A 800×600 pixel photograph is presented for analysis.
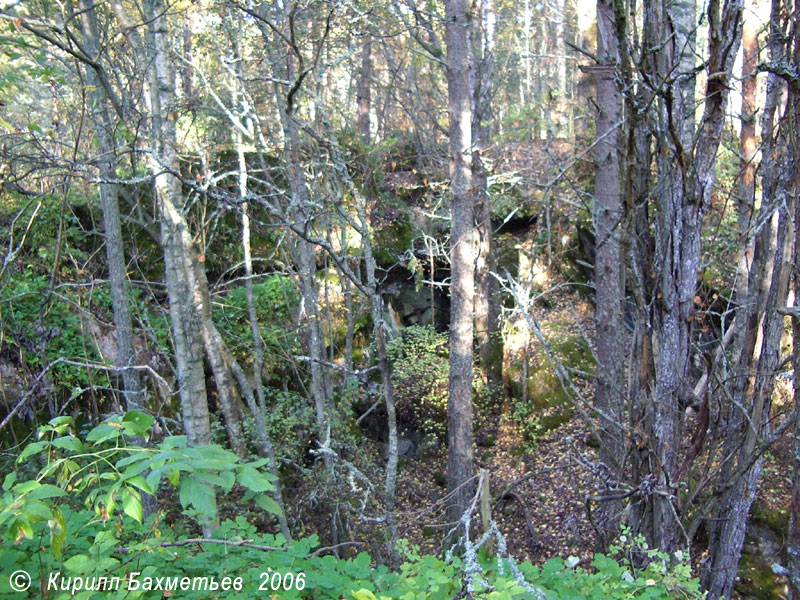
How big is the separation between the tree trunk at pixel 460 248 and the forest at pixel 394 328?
37 millimetres

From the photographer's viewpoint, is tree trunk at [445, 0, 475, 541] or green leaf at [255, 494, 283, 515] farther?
tree trunk at [445, 0, 475, 541]

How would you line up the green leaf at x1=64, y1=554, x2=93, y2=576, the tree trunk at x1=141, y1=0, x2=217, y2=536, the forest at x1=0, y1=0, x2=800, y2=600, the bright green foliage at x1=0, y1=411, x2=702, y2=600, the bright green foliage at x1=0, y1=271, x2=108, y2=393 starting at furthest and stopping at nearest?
the bright green foliage at x1=0, y1=271, x2=108, y2=393 < the tree trunk at x1=141, y1=0, x2=217, y2=536 < the forest at x1=0, y1=0, x2=800, y2=600 < the green leaf at x1=64, y1=554, x2=93, y2=576 < the bright green foliage at x1=0, y1=411, x2=702, y2=600

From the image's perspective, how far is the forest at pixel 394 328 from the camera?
236cm

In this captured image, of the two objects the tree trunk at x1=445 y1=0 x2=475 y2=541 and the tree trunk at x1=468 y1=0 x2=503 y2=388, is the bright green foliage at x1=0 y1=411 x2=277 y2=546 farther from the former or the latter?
the tree trunk at x1=468 y1=0 x2=503 y2=388

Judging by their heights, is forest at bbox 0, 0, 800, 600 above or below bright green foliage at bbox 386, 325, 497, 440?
above

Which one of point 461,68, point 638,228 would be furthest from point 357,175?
point 638,228

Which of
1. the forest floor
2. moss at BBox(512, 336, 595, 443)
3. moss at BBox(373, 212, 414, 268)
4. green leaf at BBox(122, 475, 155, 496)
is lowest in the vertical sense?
the forest floor

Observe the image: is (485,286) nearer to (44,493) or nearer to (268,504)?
(268,504)

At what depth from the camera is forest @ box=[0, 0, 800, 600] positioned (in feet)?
7.75

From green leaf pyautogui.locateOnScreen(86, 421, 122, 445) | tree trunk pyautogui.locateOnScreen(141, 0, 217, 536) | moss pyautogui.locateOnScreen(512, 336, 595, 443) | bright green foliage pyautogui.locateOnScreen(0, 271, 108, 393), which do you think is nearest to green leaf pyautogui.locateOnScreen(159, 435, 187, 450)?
green leaf pyautogui.locateOnScreen(86, 421, 122, 445)

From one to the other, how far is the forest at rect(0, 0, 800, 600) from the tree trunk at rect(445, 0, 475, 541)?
0.12 feet

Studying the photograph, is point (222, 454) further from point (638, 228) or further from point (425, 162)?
point (425, 162)

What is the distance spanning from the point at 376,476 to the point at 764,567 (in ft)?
15.7

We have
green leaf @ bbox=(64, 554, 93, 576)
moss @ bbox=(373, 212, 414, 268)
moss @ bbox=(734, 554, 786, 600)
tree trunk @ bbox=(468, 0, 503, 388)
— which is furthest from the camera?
moss @ bbox=(373, 212, 414, 268)
